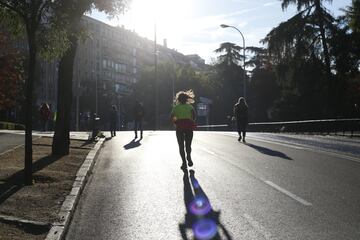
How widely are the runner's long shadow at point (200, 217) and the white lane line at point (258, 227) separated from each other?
1.25 feet

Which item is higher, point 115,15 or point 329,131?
point 115,15

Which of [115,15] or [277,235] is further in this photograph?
[115,15]

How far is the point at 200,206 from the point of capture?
341 inches

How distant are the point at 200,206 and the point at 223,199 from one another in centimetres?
67

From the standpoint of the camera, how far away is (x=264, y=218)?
7707 mm

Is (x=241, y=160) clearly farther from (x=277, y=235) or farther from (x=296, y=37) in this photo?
(x=296, y=37)

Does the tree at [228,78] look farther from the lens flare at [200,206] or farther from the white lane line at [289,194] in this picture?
the lens flare at [200,206]

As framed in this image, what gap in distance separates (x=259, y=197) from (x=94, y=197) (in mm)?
2712

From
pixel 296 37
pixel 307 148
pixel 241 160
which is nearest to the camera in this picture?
pixel 241 160

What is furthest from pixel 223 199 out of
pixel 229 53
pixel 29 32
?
pixel 229 53

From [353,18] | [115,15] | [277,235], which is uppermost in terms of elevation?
[353,18]

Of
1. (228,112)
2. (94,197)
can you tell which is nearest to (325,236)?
(94,197)

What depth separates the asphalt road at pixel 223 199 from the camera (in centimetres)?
705

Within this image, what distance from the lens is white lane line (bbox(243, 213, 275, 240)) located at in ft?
22.0
